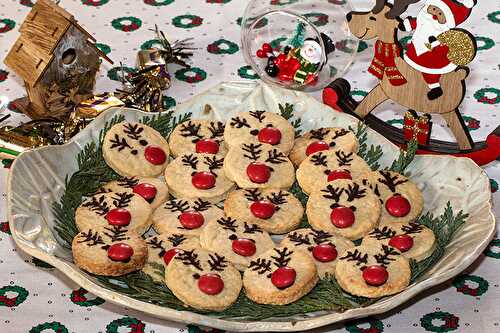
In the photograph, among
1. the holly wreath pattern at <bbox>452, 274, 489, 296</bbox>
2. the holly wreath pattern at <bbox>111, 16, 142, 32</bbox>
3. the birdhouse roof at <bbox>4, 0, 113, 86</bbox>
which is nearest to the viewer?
the holly wreath pattern at <bbox>452, 274, 489, 296</bbox>

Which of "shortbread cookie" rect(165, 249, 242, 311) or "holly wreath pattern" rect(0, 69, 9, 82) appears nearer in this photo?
"shortbread cookie" rect(165, 249, 242, 311)

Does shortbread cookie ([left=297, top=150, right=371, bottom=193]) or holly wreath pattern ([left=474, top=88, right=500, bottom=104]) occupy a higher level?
shortbread cookie ([left=297, top=150, right=371, bottom=193])

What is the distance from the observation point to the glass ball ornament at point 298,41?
1.93 meters

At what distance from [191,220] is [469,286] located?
1.54 feet

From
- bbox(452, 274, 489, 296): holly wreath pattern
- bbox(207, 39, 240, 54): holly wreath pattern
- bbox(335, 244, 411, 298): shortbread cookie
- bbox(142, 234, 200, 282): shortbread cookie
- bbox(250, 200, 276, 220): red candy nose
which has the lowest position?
bbox(452, 274, 489, 296): holly wreath pattern

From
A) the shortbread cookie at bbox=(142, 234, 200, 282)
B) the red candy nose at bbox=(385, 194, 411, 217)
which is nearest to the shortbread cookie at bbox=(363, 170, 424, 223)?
the red candy nose at bbox=(385, 194, 411, 217)

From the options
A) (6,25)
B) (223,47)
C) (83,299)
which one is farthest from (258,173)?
(6,25)

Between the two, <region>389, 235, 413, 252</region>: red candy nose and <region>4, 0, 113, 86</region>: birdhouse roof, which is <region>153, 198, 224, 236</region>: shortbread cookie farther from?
<region>4, 0, 113, 86</region>: birdhouse roof

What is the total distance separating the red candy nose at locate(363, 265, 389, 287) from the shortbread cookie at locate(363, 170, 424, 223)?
0.17 metres

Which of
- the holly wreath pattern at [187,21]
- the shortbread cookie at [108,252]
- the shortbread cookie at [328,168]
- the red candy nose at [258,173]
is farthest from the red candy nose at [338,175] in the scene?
the holly wreath pattern at [187,21]

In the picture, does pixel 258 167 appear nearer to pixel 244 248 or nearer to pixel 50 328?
pixel 244 248

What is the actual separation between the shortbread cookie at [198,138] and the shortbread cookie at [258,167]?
2.2 inches

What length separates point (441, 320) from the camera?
148 cm

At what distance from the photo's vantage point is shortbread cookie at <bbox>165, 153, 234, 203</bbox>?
1.56m
